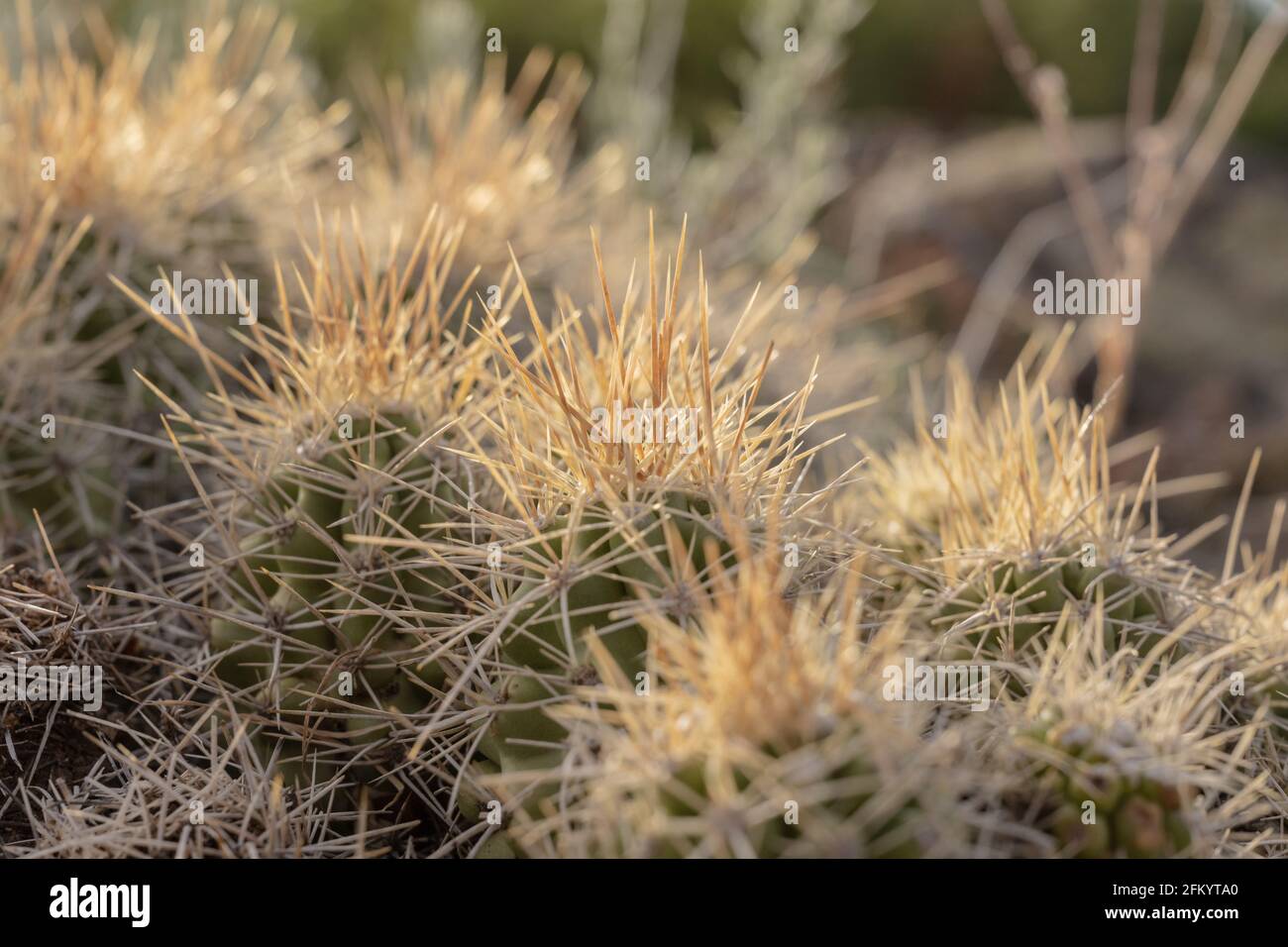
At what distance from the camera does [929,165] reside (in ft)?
22.1

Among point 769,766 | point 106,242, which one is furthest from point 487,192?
point 769,766

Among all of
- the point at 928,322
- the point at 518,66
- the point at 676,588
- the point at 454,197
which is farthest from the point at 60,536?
the point at 518,66
